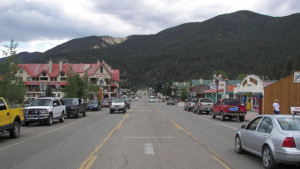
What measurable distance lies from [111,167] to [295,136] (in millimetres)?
4841

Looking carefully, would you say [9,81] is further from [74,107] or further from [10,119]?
[10,119]

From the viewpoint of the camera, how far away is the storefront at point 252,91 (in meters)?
36.4

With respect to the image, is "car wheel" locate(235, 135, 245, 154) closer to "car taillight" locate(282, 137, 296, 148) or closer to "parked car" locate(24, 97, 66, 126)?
"car taillight" locate(282, 137, 296, 148)

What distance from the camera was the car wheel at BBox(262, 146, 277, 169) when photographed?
23.4 feet

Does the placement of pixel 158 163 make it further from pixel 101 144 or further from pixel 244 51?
pixel 244 51

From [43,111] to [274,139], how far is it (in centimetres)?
1553

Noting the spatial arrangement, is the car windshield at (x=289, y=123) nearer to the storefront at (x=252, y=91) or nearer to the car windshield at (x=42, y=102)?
the car windshield at (x=42, y=102)

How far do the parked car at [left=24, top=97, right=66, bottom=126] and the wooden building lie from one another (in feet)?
64.9

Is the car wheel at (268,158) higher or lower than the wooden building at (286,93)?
lower

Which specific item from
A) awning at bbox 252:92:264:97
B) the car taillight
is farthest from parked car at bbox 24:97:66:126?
awning at bbox 252:92:264:97

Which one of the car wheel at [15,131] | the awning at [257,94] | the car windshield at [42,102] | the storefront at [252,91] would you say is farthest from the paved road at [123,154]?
the storefront at [252,91]

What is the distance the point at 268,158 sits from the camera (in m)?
7.36

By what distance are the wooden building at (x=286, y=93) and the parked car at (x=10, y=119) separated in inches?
840

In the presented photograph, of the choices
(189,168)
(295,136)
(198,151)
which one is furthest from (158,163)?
(295,136)
